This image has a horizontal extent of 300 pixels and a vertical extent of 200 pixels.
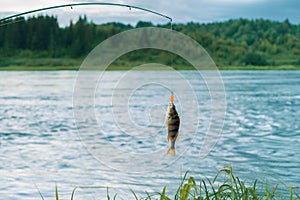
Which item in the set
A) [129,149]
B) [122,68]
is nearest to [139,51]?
[122,68]

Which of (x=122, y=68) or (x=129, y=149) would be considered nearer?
(x=129, y=149)

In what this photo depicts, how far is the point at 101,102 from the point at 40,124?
25.5ft

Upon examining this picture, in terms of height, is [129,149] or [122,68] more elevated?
[122,68]

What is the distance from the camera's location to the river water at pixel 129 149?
26.8ft

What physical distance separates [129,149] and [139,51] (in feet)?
149

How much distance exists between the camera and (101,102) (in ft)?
79.0

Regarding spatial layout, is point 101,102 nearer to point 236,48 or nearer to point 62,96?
point 62,96

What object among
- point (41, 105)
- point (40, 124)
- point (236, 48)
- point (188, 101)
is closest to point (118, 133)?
point (40, 124)

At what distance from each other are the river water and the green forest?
2601cm

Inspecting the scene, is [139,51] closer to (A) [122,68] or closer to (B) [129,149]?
(A) [122,68]

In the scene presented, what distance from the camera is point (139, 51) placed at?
187 ft

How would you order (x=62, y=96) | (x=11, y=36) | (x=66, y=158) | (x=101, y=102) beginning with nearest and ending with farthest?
(x=66, y=158) < (x=101, y=102) < (x=62, y=96) < (x=11, y=36)

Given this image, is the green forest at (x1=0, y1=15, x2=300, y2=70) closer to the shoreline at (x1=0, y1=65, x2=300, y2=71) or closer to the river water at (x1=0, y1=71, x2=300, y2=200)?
the shoreline at (x1=0, y1=65, x2=300, y2=71)

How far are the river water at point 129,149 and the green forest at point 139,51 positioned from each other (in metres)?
26.0
